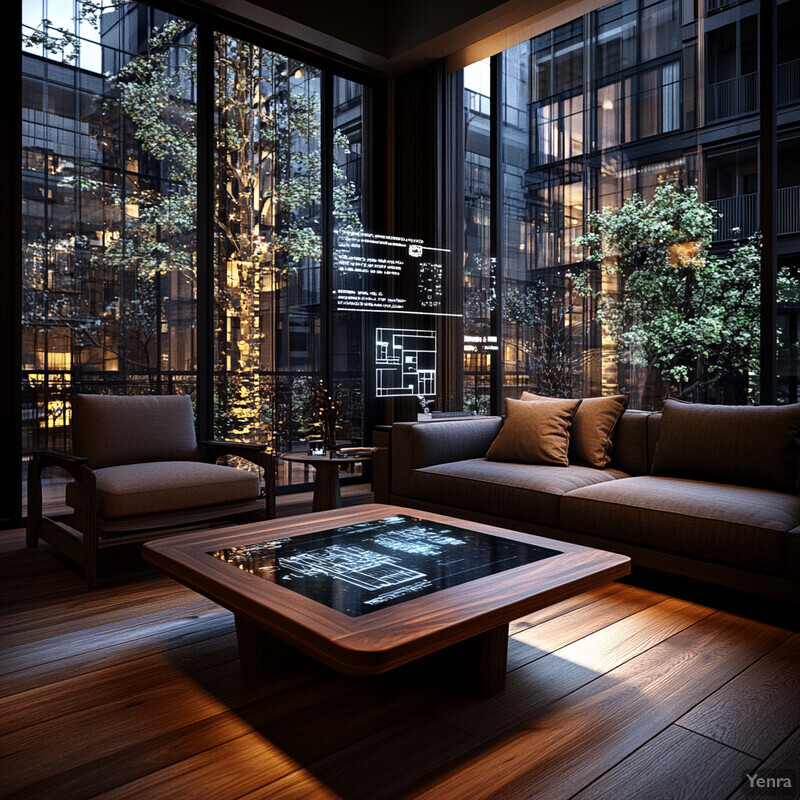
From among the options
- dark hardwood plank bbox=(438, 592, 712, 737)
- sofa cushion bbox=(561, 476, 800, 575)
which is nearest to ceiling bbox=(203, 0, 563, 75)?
sofa cushion bbox=(561, 476, 800, 575)

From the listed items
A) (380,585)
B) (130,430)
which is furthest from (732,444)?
(130,430)

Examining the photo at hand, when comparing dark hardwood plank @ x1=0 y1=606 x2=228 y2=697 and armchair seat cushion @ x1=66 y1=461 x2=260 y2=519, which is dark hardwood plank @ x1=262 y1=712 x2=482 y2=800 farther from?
armchair seat cushion @ x1=66 y1=461 x2=260 y2=519

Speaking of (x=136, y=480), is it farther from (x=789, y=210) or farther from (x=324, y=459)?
(x=789, y=210)

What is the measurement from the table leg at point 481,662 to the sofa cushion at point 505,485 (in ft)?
3.74

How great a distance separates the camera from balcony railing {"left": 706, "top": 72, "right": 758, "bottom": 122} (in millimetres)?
3443

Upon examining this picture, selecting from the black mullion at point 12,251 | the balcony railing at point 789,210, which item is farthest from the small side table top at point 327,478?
the balcony railing at point 789,210

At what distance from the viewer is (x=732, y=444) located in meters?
2.74

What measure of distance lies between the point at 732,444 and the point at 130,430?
2844 mm

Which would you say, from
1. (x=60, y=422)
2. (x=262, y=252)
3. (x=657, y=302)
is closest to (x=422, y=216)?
(x=262, y=252)

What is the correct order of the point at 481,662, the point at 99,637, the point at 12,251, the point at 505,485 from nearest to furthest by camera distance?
1. the point at 481,662
2. the point at 99,637
3. the point at 505,485
4. the point at 12,251

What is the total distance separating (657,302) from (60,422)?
3641 millimetres

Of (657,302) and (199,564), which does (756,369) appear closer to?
(657,302)

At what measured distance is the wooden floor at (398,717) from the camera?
138cm

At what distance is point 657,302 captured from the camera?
3.86 metres
